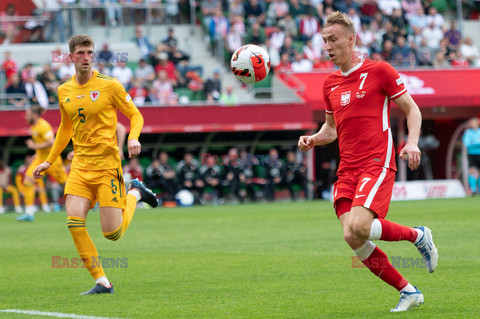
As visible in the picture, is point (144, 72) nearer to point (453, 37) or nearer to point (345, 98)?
point (453, 37)

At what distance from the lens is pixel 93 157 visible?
8336 millimetres

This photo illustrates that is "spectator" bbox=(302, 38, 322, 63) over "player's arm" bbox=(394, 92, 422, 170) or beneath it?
beneath

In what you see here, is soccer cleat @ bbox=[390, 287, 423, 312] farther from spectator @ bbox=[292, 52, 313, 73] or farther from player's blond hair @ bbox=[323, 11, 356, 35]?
spectator @ bbox=[292, 52, 313, 73]

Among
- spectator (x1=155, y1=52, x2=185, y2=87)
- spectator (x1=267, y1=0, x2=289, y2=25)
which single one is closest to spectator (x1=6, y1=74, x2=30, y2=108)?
spectator (x1=155, y1=52, x2=185, y2=87)

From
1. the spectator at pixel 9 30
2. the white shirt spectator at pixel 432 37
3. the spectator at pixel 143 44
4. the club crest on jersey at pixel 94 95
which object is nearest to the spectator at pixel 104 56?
the spectator at pixel 143 44

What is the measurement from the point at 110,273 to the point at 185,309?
3.03m

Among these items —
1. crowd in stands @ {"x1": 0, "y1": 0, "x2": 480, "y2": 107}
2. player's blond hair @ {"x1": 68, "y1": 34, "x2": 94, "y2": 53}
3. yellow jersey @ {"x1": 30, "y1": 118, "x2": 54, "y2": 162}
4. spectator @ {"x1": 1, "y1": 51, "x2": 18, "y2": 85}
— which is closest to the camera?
player's blond hair @ {"x1": 68, "y1": 34, "x2": 94, "y2": 53}

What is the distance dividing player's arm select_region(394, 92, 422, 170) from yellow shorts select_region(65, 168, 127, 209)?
9.95ft

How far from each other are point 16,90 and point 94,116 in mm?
15586

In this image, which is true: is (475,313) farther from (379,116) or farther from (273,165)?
(273,165)

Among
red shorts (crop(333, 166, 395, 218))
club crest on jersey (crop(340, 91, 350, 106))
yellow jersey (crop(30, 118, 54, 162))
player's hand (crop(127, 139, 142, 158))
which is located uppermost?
club crest on jersey (crop(340, 91, 350, 106))

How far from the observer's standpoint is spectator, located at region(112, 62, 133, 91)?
78.9 feet

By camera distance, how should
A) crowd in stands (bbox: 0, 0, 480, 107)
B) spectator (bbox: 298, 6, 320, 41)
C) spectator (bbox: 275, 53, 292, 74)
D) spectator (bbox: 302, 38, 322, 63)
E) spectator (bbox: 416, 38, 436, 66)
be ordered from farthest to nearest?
spectator (bbox: 298, 6, 320, 41)
spectator (bbox: 416, 38, 436, 66)
spectator (bbox: 302, 38, 322, 63)
spectator (bbox: 275, 53, 292, 74)
crowd in stands (bbox: 0, 0, 480, 107)

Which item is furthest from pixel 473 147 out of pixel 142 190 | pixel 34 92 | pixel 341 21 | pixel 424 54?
pixel 341 21
